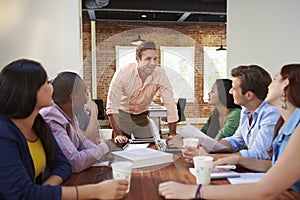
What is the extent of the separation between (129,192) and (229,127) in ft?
3.92

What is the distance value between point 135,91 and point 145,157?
33 centimetres

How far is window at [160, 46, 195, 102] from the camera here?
1474mm

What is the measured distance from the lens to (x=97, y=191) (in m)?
1.02

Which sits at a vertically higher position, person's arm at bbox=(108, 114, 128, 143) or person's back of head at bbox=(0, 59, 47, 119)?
person's back of head at bbox=(0, 59, 47, 119)

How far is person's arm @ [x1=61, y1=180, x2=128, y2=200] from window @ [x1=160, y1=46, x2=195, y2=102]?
2.10ft

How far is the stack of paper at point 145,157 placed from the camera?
4.61 ft

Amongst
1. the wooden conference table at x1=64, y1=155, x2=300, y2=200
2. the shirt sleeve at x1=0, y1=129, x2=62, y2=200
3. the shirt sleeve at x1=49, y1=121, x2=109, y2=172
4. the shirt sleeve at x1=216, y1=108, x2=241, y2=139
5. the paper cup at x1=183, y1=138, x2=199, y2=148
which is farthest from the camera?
the shirt sleeve at x1=216, y1=108, x2=241, y2=139

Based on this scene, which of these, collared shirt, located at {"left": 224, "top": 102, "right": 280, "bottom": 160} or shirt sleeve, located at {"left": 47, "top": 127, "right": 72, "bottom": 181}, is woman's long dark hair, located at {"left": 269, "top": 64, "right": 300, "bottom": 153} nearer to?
collared shirt, located at {"left": 224, "top": 102, "right": 280, "bottom": 160}

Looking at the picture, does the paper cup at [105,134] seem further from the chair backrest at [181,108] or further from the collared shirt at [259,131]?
the collared shirt at [259,131]

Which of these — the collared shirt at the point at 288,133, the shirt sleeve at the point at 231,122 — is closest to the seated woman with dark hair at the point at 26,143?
the collared shirt at the point at 288,133

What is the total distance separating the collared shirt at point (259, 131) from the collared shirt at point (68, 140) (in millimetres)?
741

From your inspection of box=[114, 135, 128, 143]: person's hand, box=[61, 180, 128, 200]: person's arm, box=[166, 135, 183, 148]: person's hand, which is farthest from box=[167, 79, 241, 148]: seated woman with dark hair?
box=[61, 180, 128, 200]: person's arm

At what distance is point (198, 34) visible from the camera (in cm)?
734

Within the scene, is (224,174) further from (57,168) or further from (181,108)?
(57,168)
